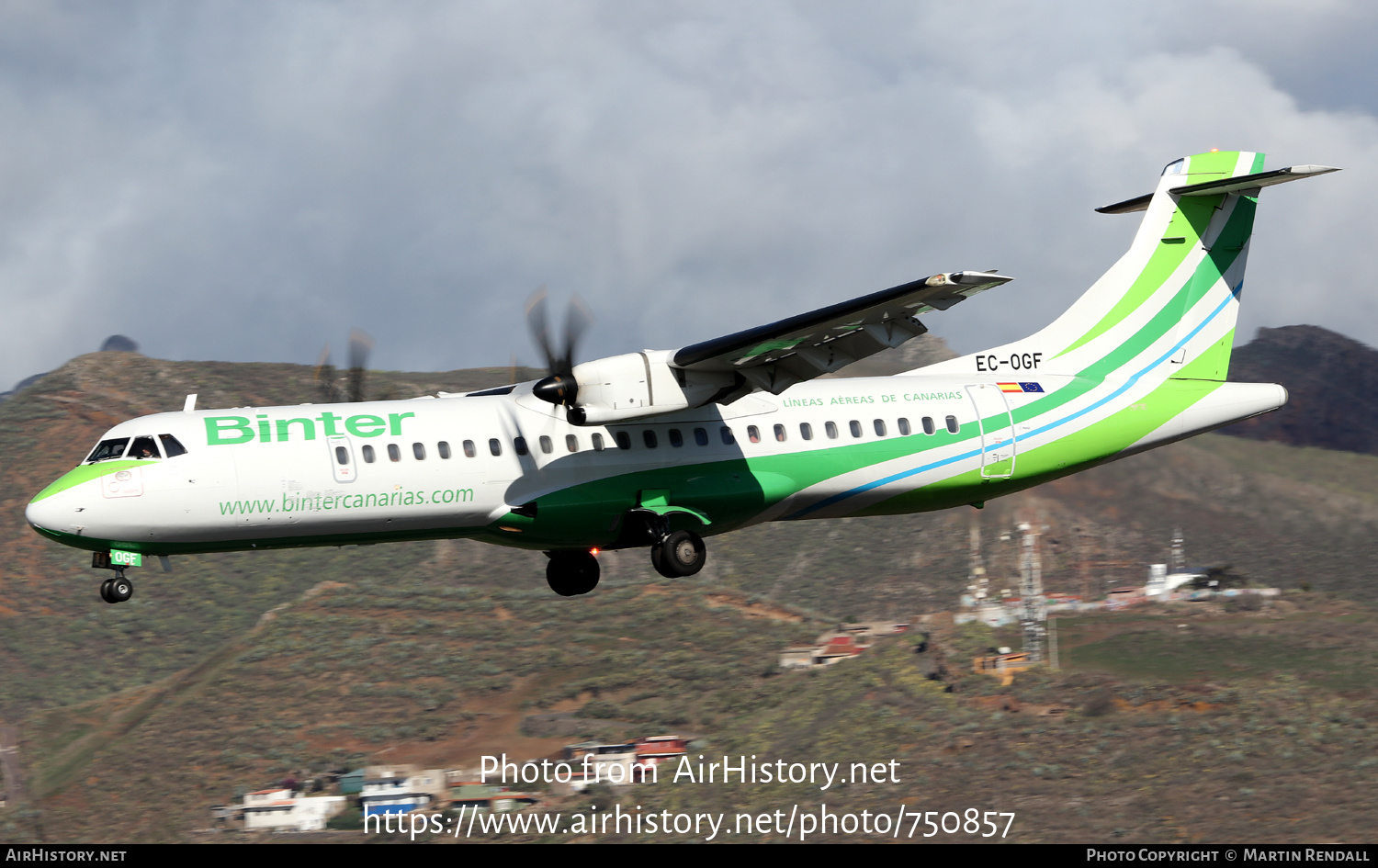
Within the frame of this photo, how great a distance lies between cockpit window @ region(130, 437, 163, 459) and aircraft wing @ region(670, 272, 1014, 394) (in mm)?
7710

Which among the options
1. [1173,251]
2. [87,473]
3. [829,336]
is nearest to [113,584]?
[87,473]

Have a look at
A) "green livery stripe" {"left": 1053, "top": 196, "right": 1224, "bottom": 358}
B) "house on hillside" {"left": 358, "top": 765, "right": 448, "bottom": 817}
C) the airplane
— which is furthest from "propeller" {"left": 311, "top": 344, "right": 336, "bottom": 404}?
"house on hillside" {"left": 358, "top": 765, "right": 448, "bottom": 817}

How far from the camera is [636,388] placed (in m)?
20.8

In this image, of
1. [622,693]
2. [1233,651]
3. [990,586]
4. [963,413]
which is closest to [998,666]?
[990,586]

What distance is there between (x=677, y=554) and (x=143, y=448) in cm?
816

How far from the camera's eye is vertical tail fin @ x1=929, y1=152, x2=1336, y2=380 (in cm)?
2525

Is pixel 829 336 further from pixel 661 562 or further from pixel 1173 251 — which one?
pixel 1173 251

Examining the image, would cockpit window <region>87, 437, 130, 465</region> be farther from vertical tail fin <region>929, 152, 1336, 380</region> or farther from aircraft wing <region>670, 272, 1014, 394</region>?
vertical tail fin <region>929, 152, 1336, 380</region>

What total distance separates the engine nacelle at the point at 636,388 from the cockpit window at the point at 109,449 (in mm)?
6487

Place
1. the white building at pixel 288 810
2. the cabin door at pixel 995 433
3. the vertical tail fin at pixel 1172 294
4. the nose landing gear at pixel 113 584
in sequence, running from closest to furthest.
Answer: the nose landing gear at pixel 113 584, the cabin door at pixel 995 433, the vertical tail fin at pixel 1172 294, the white building at pixel 288 810

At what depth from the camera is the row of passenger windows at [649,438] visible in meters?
20.3

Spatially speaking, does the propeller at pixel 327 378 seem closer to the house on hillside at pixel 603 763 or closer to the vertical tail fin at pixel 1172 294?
the vertical tail fin at pixel 1172 294

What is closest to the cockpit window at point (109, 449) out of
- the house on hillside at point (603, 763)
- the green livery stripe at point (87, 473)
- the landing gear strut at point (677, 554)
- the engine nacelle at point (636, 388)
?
the green livery stripe at point (87, 473)

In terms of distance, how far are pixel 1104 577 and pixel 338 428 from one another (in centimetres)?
3249
